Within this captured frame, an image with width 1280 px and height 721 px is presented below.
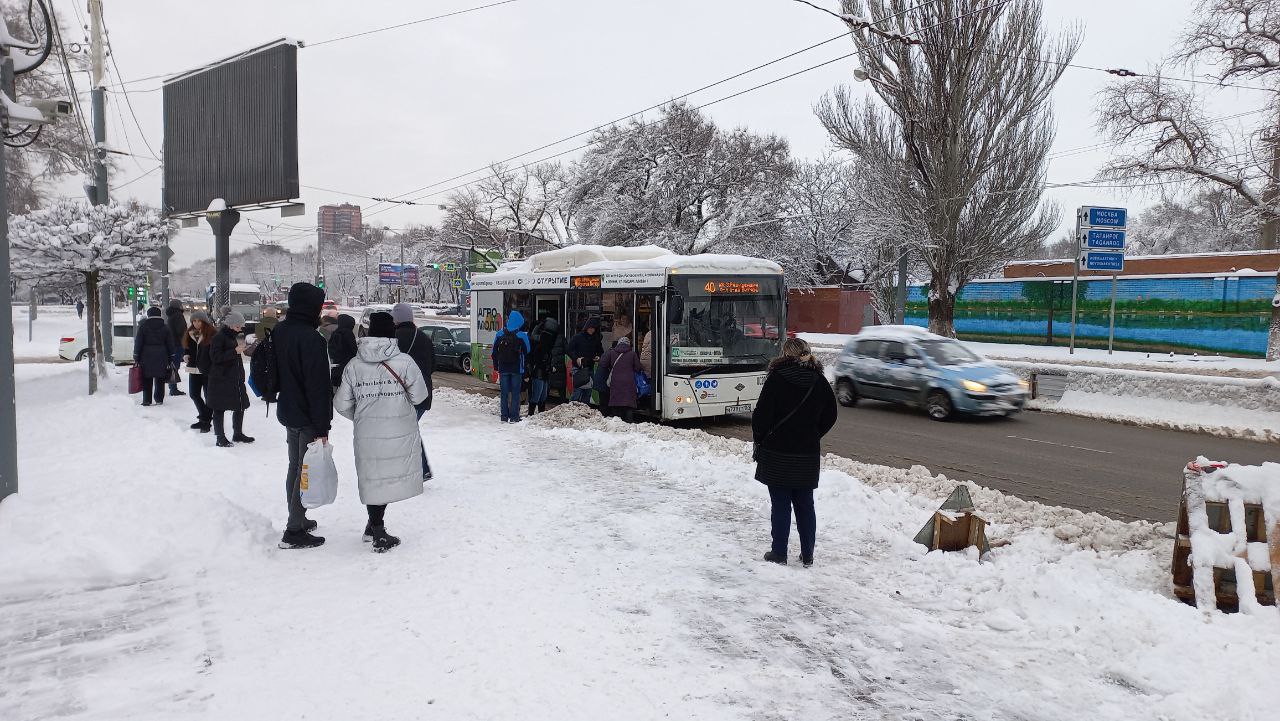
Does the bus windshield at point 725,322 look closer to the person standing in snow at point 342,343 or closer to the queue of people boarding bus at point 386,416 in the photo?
the person standing in snow at point 342,343

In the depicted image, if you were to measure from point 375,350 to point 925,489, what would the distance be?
18.2 feet

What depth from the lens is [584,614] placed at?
488cm

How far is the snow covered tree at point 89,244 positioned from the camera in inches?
663

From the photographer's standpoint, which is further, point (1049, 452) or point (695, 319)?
point (695, 319)

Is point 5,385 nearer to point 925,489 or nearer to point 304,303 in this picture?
point 304,303

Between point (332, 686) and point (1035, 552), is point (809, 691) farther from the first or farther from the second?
point (1035, 552)

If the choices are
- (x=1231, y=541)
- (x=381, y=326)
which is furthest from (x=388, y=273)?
(x=1231, y=541)

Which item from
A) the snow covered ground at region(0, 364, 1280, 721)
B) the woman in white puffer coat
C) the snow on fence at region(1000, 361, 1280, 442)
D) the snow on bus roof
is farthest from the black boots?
the snow on fence at region(1000, 361, 1280, 442)

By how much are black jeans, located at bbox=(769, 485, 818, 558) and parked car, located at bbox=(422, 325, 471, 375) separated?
18.9 m

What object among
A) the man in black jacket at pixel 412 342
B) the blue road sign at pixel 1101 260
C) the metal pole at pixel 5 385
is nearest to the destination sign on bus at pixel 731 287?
the man in black jacket at pixel 412 342

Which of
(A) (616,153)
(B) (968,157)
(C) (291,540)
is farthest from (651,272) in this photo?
(A) (616,153)

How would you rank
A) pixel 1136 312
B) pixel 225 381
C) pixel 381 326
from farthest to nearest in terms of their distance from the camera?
1. pixel 1136 312
2. pixel 225 381
3. pixel 381 326

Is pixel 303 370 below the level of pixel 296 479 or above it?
above

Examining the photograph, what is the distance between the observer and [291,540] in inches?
237
